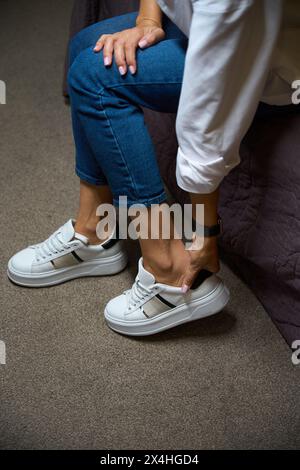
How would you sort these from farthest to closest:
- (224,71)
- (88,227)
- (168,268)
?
(88,227) → (168,268) → (224,71)

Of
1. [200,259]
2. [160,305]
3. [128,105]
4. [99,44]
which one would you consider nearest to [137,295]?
[160,305]

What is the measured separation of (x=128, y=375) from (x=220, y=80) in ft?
1.85

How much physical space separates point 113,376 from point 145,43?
0.59m

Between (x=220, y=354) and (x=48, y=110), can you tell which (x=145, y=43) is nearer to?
(x=220, y=354)

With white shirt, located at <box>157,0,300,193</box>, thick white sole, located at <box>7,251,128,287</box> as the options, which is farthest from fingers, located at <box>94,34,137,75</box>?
thick white sole, located at <box>7,251,128,287</box>

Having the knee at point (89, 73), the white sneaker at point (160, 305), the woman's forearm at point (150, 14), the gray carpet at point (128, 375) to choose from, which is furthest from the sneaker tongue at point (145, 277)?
the woman's forearm at point (150, 14)

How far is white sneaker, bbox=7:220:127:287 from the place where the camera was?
1.09 m

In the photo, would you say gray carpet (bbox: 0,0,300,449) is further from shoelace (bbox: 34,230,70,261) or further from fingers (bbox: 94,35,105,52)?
fingers (bbox: 94,35,105,52)

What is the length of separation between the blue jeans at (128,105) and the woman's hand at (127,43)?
10mm

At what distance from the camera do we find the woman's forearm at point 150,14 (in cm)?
92

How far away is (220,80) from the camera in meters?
0.69

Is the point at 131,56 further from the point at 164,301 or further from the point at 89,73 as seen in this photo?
the point at 164,301

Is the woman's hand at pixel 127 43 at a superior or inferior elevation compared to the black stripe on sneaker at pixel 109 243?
superior

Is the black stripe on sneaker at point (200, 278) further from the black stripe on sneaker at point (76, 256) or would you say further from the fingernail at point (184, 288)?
the black stripe on sneaker at point (76, 256)
